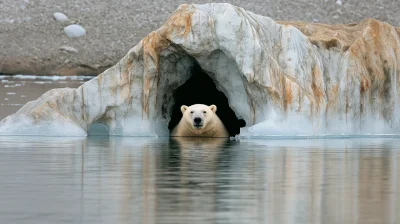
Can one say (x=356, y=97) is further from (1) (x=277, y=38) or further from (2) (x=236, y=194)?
(2) (x=236, y=194)

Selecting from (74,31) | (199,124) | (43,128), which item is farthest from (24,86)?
(199,124)

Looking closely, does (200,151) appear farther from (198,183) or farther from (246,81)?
(198,183)

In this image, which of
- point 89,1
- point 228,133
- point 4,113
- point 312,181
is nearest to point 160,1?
point 89,1

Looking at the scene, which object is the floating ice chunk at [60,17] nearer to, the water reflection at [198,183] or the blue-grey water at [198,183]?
the blue-grey water at [198,183]

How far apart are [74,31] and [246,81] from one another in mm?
28404

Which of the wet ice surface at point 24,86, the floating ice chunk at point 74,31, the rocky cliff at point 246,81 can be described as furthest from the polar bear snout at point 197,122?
the floating ice chunk at point 74,31

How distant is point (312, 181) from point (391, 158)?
341 cm

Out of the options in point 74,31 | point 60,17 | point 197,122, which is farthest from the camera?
point 60,17

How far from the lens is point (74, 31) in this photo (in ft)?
147

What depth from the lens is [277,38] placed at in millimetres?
17922

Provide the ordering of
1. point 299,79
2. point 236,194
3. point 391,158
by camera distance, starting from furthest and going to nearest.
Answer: point 299,79
point 391,158
point 236,194

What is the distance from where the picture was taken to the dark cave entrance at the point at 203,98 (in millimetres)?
19484

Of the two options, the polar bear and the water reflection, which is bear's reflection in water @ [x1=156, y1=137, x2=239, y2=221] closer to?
the water reflection

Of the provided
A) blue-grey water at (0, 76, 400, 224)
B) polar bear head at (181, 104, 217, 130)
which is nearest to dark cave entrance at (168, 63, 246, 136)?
polar bear head at (181, 104, 217, 130)
